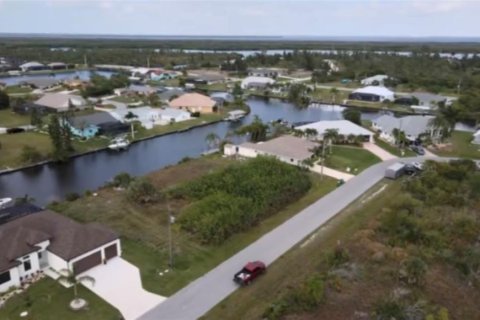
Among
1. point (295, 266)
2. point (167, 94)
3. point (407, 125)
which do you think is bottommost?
point (295, 266)

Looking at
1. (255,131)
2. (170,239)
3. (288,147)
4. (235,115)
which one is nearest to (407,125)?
(288,147)

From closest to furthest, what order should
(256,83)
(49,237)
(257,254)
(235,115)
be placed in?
(49,237) → (257,254) → (235,115) → (256,83)

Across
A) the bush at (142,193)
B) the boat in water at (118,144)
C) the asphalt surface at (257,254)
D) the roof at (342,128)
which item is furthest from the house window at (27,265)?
the roof at (342,128)

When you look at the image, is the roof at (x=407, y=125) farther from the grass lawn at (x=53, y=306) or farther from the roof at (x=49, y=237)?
the grass lawn at (x=53, y=306)

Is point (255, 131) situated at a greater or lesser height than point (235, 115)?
greater

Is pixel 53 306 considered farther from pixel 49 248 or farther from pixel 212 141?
pixel 212 141

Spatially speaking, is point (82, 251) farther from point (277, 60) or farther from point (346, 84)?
point (277, 60)

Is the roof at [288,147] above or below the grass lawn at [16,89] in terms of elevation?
above
